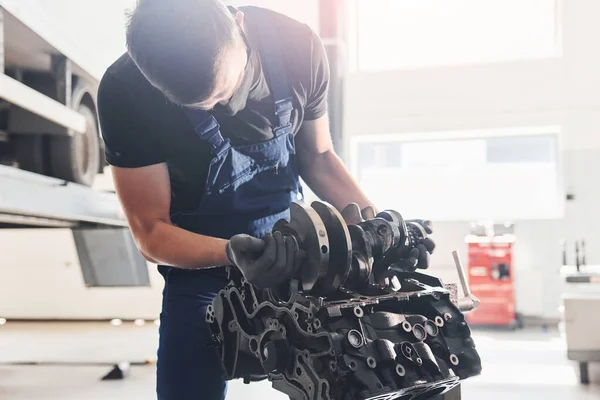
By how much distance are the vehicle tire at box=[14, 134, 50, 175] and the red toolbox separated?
2.95 meters

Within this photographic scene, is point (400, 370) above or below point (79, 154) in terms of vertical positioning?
below

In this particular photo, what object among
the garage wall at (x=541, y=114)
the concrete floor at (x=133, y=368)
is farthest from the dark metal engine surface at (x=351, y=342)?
the garage wall at (x=541, y=114)

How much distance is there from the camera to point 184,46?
751 millimetres

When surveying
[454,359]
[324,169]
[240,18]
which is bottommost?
[454,359]

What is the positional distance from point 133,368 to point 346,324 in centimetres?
222

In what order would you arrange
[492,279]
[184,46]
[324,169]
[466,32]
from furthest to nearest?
[466,32], [492,279], [324,169], [184,46]

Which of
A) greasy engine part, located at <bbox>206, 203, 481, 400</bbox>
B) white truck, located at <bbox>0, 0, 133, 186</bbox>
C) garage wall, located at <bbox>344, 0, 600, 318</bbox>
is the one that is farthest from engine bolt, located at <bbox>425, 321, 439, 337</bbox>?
garage wall, located at <bbox>344, 0, 600, 318</bbox>

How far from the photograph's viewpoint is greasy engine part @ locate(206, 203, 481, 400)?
0.57 meters

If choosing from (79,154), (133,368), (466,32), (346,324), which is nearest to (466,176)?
(466,32)

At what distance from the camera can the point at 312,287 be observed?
61 centimetres

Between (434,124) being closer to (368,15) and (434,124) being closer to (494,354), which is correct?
(368,15)

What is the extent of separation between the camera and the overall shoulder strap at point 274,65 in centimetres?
95

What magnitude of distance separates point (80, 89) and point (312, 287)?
1.69 metres

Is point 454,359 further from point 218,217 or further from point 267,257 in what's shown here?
point 218,217
